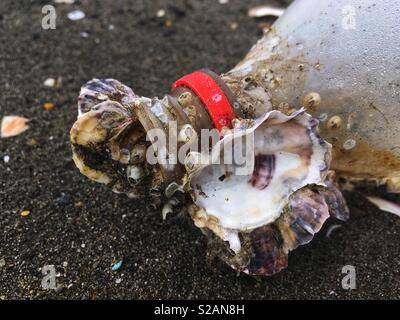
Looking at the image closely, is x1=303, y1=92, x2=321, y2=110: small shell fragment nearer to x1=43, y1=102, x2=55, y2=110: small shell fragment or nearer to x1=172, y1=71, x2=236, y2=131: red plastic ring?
x1=172, y1=71, x2=236, y2=131: red plastic ring

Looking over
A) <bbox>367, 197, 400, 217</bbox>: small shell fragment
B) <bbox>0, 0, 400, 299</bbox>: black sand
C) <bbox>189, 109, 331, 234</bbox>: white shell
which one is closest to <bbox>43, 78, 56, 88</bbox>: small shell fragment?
<bbox>0, 0, 400, 299</bbox>: black sand

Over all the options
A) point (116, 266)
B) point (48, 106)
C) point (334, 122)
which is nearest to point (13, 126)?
point (48, 106)

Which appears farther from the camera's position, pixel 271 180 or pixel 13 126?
pixel 13 126

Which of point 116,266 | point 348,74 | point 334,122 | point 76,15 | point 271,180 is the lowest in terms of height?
point 116,266

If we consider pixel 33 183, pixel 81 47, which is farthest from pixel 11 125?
pixel 81 47

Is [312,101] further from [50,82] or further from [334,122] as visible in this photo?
[50,82]

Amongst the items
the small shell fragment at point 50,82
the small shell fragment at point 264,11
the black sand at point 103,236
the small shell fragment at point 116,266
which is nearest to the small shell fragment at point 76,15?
the black sand at point 103,236
